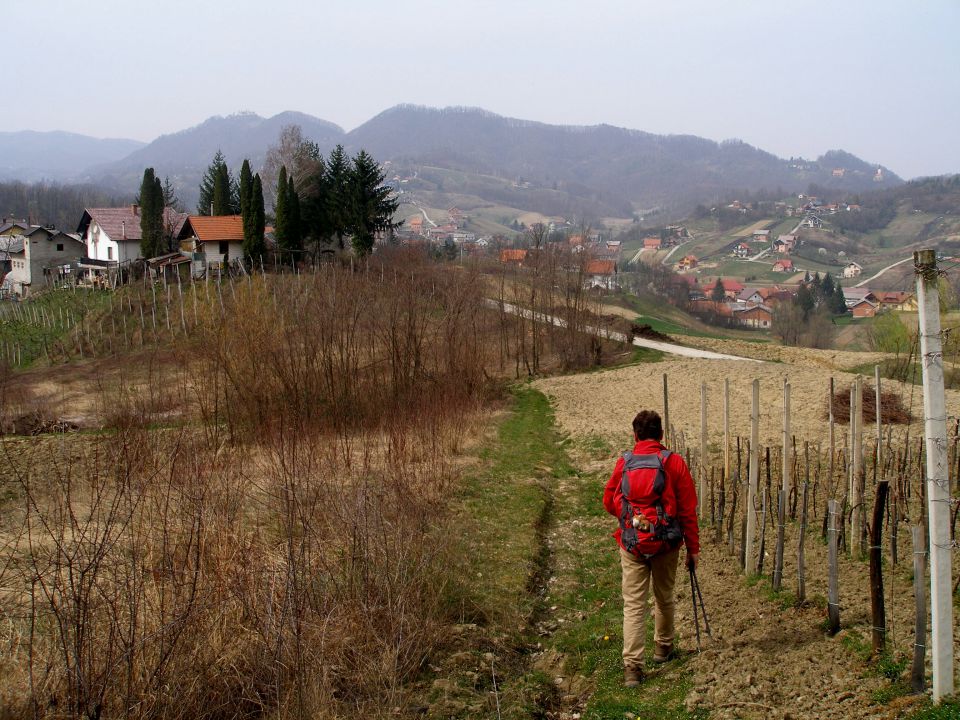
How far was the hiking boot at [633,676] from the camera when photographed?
5.52 metres

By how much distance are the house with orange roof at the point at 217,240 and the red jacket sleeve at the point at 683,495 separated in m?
37.3

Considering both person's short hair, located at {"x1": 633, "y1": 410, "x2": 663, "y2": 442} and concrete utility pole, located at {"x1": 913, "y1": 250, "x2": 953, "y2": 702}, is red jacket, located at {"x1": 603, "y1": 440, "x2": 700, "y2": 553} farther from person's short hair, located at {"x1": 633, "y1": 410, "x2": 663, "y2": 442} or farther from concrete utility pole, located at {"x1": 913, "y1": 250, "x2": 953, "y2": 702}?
concrete utility pole, located at {"x1": 913, "y1": 250, "x2": 953, "y2": 702}

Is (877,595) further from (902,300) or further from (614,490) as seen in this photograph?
(902,300)

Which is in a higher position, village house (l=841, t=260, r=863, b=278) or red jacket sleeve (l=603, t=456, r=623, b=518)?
village house (l=841, t=260, r=863, b=278)

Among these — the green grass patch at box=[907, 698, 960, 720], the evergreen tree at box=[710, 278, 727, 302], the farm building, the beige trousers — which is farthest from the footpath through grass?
the evergreen tree at box=[710, 278, 727, 302]

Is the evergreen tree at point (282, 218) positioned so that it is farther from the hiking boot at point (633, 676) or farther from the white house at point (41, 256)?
the hiking boot at point (633, 676)

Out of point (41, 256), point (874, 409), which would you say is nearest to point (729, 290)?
point (41, 256)

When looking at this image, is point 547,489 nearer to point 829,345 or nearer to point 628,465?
point 628,465

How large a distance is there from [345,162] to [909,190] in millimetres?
126659

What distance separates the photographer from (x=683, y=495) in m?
5.23

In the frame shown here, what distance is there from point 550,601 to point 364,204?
115 ft

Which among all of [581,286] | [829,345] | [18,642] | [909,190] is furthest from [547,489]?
[909,190]

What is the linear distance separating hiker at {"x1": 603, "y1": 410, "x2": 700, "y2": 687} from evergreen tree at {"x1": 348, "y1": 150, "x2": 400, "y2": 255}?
3561 centimetres

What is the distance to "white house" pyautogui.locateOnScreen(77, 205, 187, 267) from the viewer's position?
4472 cm
